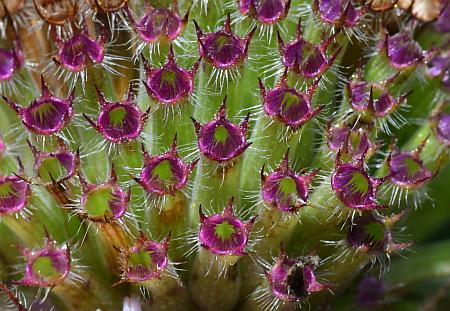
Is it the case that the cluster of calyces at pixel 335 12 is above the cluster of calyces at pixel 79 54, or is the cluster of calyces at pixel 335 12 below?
above

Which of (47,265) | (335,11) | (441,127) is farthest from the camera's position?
(441,127)

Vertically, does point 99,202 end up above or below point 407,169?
below

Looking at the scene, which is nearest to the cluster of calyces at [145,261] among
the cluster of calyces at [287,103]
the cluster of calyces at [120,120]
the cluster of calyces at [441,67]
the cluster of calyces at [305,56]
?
the cluster of calyces at [120,120]

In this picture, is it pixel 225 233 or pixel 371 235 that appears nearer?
pixel 225 233

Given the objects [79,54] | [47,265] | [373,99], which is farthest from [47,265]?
[373,99]

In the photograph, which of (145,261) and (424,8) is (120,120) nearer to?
(145,261)

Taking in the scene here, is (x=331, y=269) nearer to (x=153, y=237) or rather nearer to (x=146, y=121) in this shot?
(x=153, y=237)

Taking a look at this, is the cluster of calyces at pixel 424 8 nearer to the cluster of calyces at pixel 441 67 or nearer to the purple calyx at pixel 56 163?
the cluster of calyces at pixel 441 67

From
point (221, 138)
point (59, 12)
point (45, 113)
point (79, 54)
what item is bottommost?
point (221, 138)
